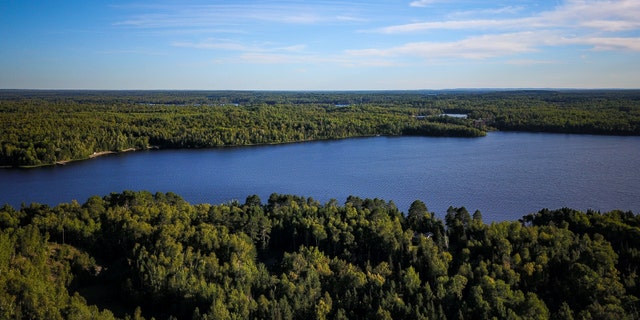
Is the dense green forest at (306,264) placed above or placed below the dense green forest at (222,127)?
below

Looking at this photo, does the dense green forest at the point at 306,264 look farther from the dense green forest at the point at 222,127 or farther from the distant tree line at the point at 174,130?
the dense green forest at the point at 222,127

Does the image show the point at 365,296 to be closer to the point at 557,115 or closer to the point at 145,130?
the point at 145,130

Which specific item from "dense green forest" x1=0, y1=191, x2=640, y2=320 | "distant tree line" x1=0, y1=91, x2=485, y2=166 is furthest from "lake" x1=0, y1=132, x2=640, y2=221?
"dense green forest" x1=0, y1=191, x2=640, y2=320

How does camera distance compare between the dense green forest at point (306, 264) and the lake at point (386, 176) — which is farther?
the lake at point (386, 176)

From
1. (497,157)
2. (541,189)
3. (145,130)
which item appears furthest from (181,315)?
(145,130)

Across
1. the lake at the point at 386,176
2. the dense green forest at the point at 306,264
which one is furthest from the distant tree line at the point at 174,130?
the dense green forest at the point at 306,264

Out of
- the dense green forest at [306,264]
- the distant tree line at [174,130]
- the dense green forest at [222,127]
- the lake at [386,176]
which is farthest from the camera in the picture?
the dense green forest at [222,127]

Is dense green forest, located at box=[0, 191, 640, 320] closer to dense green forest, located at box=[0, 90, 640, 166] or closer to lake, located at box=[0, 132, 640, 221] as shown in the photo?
lake, located at box=[0, 132, 640, 221]
